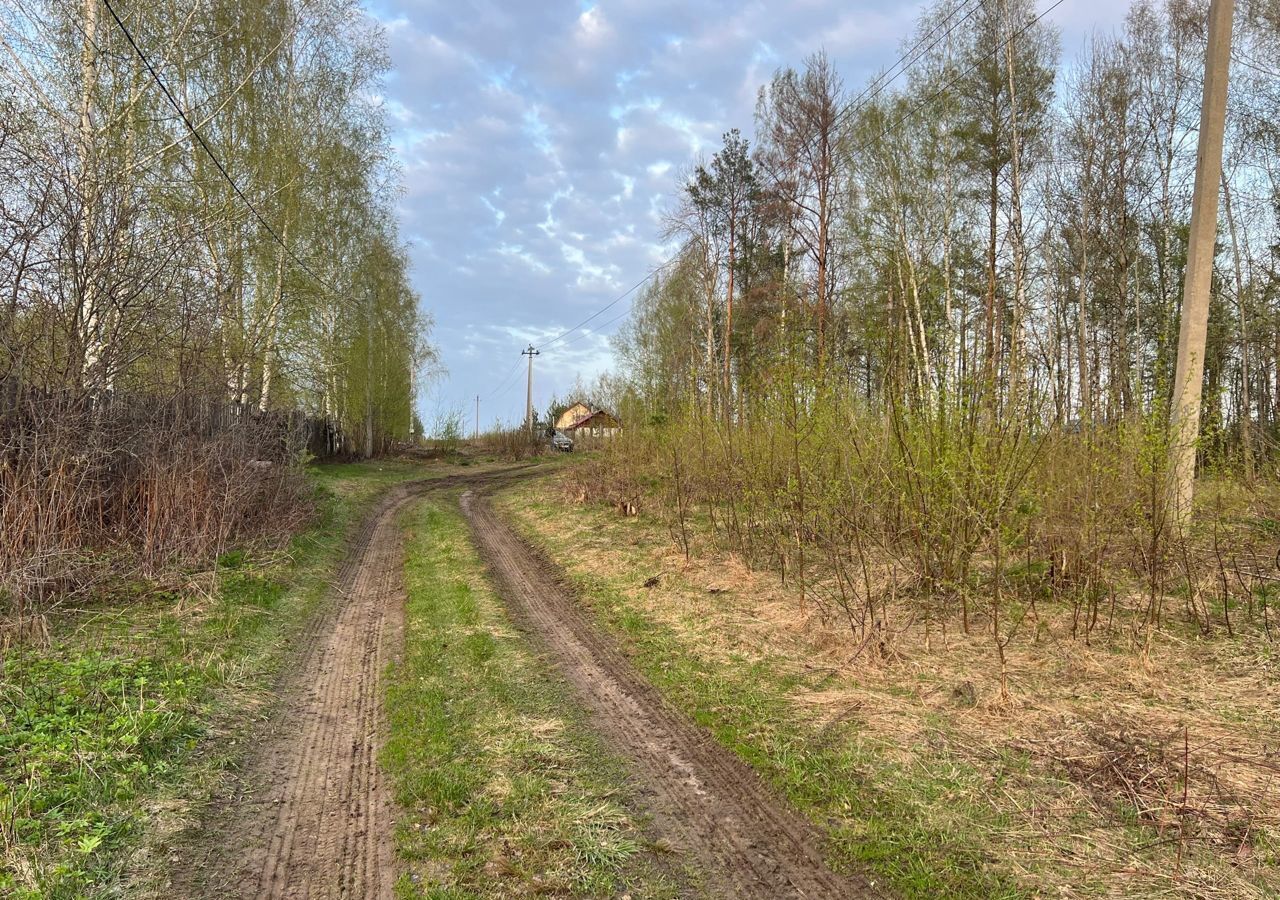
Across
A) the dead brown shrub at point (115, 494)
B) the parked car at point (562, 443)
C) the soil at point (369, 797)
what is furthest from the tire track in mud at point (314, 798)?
the parked car at point (562, 443)

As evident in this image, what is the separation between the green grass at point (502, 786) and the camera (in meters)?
2.68

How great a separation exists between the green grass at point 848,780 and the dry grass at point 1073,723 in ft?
0.27

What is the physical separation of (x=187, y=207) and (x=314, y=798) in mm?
11790

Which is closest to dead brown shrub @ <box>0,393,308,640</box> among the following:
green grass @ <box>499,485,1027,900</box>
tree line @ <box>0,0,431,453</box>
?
tree line @ <box>0,0,431,453</box>

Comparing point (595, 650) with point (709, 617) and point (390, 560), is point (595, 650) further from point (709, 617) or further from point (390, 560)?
point (390, 560)

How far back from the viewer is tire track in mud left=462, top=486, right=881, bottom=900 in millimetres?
2695

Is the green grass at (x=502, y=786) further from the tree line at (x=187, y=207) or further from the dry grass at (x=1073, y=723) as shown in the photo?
the tree line at (x=187, y=207)

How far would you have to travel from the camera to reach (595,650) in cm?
571

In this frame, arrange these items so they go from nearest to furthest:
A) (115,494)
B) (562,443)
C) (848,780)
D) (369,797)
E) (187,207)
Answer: (369,797) < (848,780) < (115,494) < (187,207) < (562,443)

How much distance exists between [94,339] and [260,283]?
9.03m

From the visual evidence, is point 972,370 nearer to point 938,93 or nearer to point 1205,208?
point 1205,208

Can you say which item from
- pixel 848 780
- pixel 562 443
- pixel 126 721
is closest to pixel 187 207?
pixel 126 721

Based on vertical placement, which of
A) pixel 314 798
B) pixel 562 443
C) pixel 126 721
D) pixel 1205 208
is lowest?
pixel 314 798

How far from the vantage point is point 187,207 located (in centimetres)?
1118
